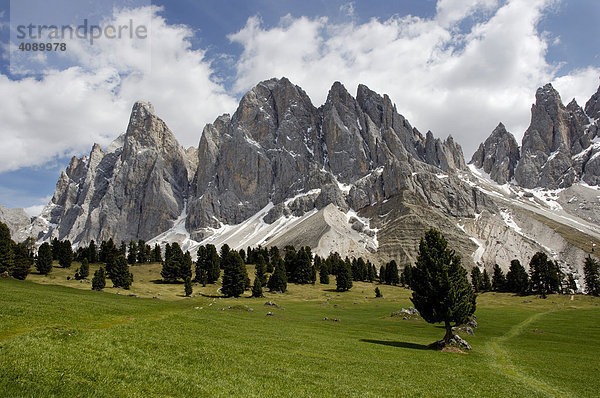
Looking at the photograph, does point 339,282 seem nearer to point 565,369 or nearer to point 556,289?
point 556,289

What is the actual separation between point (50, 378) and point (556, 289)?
142609 mm

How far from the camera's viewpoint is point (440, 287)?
41.4 meters

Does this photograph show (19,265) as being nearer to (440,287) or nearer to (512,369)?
(440,287)

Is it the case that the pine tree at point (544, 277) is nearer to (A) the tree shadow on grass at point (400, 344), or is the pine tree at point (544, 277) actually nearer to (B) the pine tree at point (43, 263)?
(A) the tree shadow on grass at point (400, 344)

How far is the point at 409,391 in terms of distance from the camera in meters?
19.7

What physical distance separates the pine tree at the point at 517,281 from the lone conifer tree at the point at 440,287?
9526cm

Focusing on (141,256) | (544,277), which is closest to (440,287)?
(544,277)

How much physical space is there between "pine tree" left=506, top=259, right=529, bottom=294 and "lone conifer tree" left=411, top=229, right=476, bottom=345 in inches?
3750

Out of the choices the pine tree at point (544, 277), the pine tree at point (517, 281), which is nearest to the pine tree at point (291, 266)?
the pine tree at point (517, 281)

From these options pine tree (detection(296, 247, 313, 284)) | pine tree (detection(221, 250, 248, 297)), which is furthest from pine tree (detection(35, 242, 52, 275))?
pine tree (detection(296, 247, 313, 284))

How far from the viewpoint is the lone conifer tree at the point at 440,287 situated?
4081cm

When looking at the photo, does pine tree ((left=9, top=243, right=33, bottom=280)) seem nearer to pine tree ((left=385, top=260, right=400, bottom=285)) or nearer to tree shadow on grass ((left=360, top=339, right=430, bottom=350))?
tree shadow on grass ((left=360, top=339, right=430, bottom=350))

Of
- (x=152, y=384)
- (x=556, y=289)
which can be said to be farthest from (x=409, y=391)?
(x=556, y=289)

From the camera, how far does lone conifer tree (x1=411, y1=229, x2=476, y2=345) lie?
40.8 metres
